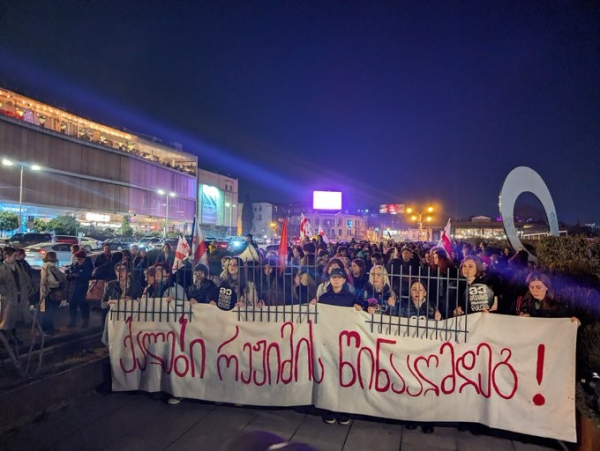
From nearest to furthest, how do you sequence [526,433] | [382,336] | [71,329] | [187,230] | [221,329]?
[526,433] → [382,336] → [221,329] → [71,329] → [187,230]

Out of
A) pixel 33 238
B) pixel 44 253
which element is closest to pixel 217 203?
pixel 33 238

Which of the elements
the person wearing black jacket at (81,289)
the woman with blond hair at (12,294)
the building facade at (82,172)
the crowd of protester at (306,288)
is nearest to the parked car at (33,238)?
the building facade at (82,172)

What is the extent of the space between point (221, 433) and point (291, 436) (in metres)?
0.77

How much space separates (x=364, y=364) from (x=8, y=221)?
43.1 meters

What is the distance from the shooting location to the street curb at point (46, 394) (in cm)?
454

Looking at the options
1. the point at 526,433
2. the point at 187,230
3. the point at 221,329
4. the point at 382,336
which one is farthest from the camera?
the point at 187,230

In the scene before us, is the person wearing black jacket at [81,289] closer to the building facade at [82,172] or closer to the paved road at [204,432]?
the paved road at [204,432]

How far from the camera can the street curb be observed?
4535 millimetres

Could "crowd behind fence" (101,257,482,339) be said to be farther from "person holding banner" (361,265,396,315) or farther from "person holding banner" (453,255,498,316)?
"person holding banner" (453,255,498,316)

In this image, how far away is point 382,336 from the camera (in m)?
4.85

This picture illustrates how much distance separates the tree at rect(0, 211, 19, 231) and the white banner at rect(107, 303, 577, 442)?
40.5 metres

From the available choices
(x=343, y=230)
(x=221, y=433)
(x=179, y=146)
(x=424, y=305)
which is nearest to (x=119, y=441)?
(x=221, y=433)

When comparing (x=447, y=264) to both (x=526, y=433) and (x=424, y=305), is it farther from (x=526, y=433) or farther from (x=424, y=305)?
(x=526, y=433)

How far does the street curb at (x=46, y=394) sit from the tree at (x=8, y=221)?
131 ft
